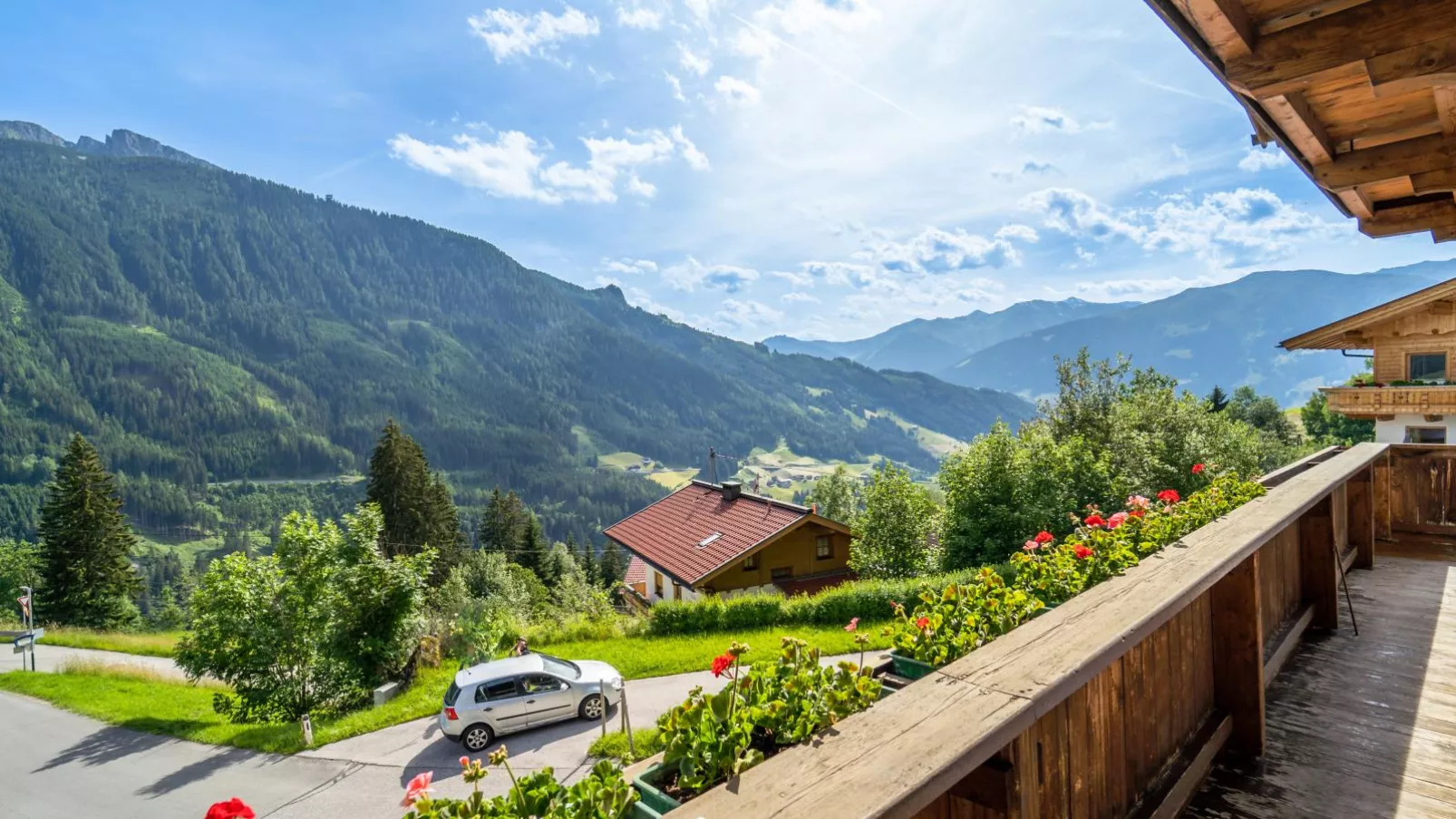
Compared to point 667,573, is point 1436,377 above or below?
above

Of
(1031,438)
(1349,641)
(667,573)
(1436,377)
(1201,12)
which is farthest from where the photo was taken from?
(667,573)

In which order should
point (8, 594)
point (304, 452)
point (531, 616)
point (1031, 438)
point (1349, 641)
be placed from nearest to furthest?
point (1349, 641) < point (1031, 438) < point (531, 616) < point (8, 594) < point (304, 452)

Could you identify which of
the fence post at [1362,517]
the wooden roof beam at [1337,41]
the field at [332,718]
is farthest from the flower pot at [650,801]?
the field at [332,718]

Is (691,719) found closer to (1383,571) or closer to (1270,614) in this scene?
(1270,614)

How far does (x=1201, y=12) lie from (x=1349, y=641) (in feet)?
15.1

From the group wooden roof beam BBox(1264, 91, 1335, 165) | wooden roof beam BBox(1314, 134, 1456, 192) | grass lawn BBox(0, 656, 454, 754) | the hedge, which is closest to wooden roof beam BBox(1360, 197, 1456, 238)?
wooden roof beam BBox(1314, 134, 1456, 192)

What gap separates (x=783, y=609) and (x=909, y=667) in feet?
55.7

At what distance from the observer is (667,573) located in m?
27.4

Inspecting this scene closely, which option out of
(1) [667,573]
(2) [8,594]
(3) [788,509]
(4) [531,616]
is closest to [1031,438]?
(3) [788,509]

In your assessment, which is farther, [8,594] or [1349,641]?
[8,594]

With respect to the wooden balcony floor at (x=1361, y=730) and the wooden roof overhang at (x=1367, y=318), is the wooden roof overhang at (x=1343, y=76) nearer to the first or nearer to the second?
the wooden balcony floor at (x=1361, y=730)

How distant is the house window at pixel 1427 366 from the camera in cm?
1970

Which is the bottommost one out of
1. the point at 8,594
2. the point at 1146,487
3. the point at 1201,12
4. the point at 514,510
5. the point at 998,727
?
the point at 8,594

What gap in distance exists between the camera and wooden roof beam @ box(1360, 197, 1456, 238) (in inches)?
156
